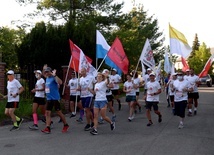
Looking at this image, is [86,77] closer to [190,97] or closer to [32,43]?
[190,97]

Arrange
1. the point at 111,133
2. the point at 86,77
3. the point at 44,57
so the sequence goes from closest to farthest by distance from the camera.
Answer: the point at 111,133 < the point at 86,77 < the point at 44,57

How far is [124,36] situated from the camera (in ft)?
97.9

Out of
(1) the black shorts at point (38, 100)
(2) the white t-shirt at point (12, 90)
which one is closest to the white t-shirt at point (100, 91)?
(1) the black shorts at point (38, 100)

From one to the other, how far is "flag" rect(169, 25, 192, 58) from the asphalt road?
9.54 feet

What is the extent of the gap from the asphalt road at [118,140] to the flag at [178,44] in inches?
115

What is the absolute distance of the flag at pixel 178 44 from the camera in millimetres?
12109

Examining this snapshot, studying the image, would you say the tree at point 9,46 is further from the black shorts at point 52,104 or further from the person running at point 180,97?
the person running at point 180,97

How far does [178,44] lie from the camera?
1231 cm

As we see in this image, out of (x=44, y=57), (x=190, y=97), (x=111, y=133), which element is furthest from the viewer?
(x=44, y=57)

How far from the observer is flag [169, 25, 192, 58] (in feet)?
39.7

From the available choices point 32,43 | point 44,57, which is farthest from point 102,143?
point 32,43

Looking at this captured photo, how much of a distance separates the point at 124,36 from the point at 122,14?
213 centimetres

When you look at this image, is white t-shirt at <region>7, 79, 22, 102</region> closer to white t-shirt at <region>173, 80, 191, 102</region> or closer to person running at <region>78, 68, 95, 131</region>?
person running at <region>78, 68, 95, 131</region>

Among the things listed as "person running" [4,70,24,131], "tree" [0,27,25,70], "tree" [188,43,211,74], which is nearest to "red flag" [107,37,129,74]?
"person running" [4,70,24,131]
